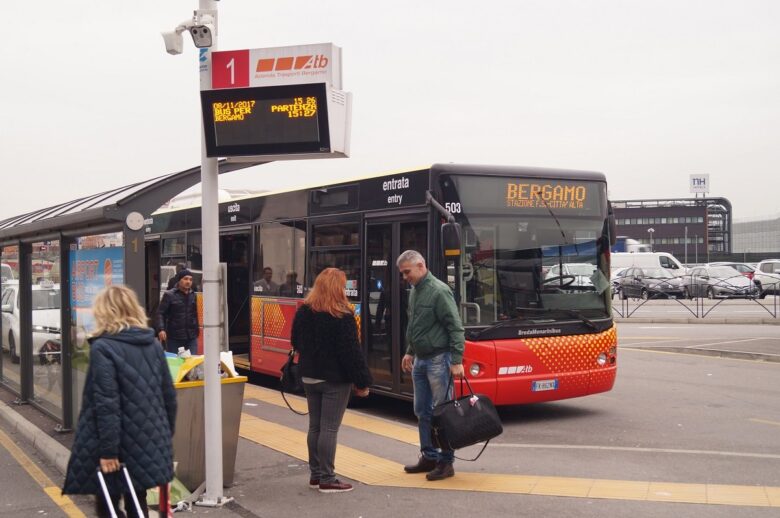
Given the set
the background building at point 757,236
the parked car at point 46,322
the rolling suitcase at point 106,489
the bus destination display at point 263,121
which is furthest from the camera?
the background building at point 757,236

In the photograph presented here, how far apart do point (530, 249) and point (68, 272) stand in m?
5.06

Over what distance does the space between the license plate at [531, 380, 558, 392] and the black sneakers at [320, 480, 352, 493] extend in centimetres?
352

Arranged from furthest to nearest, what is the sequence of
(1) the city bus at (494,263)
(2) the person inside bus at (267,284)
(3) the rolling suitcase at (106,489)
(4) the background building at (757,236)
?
(4) the background building at (757,236), (2) the person inside bus at (267,284), (1) the city bus at (494,263), (3) the rolling suitcase at (106,489)

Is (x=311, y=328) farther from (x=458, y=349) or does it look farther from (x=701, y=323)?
(x=701, y=323)

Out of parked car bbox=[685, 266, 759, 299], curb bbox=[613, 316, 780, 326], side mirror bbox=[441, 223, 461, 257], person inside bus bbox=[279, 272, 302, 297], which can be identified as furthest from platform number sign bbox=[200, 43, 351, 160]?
parked car bbox=[685, 266, 759, 299]

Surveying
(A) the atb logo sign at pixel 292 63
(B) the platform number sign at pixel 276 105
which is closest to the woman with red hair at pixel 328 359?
(B) the platform number sign at pixel 276 105

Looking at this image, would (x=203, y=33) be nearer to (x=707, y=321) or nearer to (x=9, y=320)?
(x=9, y=320)

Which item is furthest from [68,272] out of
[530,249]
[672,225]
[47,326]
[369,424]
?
[672,225]

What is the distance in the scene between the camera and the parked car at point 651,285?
4091 centimetres

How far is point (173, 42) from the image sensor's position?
23.7 ft

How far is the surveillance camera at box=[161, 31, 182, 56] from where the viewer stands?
23.5ft

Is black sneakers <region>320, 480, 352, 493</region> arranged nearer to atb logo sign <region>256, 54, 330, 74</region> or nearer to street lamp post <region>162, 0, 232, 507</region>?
street lamp post <region>162, 0, 232, 507</region>

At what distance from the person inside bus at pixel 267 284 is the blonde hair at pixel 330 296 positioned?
6.23 m

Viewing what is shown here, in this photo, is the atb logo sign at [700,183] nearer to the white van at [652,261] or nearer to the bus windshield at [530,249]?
the white van at [652,261]
